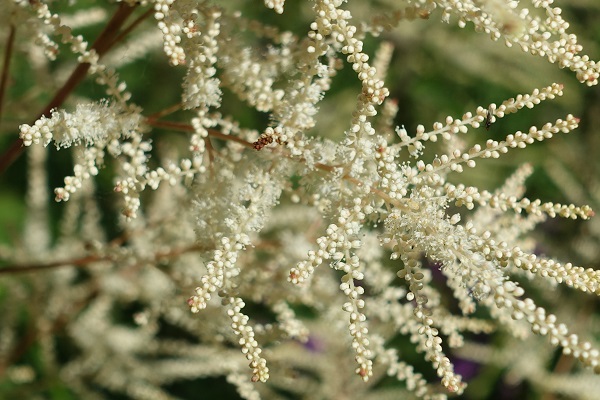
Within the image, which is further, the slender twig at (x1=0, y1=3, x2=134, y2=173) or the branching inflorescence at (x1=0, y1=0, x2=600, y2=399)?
the slender twig at (x1=0, y1=3, x2=134, y2=173)

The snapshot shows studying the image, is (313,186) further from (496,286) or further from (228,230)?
(496,286)

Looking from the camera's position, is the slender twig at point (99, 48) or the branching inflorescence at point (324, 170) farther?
the slender twig at point (99, 48)

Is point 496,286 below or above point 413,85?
below

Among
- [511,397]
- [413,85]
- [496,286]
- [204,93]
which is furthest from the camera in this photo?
[413,85]

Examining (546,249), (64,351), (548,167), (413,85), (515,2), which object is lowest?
(64,351)

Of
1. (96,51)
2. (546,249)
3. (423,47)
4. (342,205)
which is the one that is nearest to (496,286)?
(342,205)

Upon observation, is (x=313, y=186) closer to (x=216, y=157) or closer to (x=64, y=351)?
(x=216, y=157)

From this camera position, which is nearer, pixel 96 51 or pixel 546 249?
pixel 96 51

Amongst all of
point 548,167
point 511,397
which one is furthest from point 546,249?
point 511,397

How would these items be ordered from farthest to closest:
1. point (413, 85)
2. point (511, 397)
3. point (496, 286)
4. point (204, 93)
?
point (413, 85) < point (511, 397) < point (204, 93) < point (496, 286)
